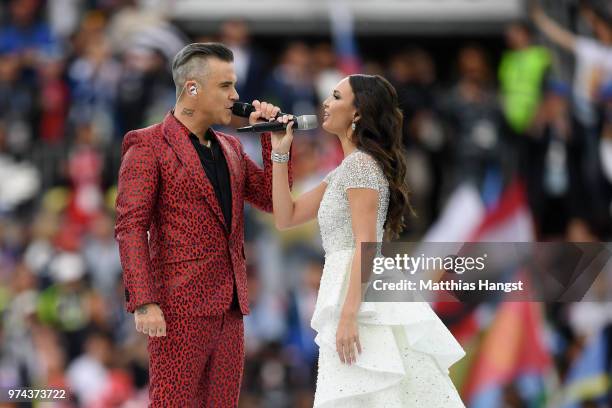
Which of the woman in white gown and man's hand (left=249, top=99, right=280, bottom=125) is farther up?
man's hand (left=249, top=99, right=280, bottom=125)

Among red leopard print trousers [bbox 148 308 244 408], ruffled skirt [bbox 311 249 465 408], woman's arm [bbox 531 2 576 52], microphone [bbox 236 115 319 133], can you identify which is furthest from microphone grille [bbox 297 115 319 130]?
woman's arm [bbox 531 2 576 52]

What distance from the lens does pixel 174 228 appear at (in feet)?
18.5

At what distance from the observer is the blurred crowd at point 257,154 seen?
34.2ft

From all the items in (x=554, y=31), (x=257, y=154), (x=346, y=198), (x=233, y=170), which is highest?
(x=554, y=31)

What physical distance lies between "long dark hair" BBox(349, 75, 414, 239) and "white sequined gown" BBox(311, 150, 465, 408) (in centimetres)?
4

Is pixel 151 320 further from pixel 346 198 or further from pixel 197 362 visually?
pixel 346 198

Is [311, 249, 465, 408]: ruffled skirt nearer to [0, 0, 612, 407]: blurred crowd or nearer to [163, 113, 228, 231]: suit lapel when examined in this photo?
[163, 113, 228, 231]: suit lapel

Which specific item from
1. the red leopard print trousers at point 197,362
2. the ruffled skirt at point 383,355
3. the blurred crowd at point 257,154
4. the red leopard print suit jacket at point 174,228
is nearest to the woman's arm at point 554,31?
the blurred crowd at point 257,154

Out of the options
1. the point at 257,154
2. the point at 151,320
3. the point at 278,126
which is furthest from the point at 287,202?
the point at 257,154

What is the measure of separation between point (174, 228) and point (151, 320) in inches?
17.2

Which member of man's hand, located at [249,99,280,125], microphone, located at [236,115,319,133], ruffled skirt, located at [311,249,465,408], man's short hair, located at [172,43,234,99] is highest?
man's short hair, located at [172,43,234,99]

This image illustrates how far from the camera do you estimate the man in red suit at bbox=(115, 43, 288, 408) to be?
5531 mm

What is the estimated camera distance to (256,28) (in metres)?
12.6

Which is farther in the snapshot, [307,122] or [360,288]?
[307,122]
